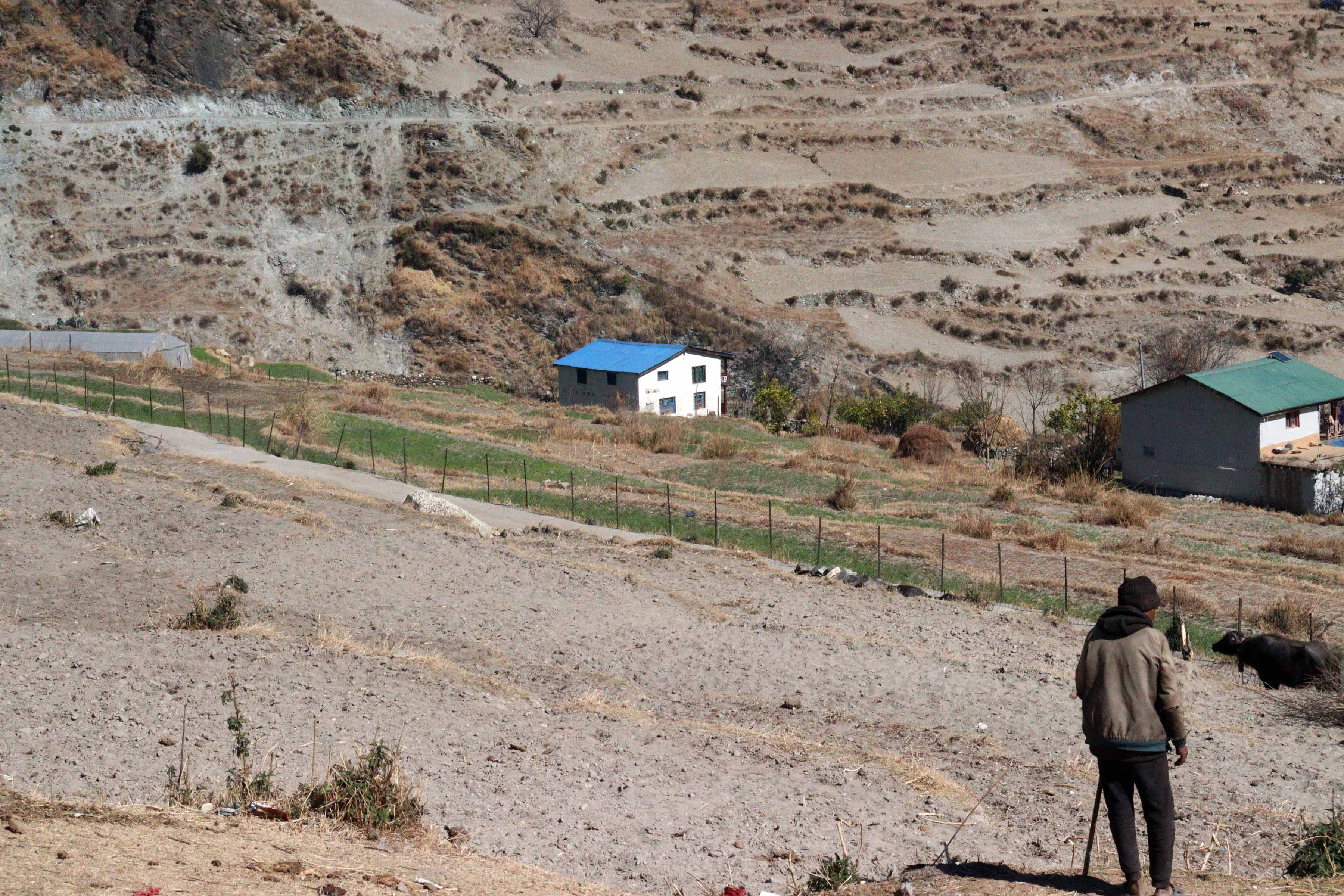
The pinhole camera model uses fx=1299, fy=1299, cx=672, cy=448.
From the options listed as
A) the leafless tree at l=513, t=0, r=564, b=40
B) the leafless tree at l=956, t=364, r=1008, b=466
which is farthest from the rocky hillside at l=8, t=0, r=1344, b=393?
the leafless tree at l=956, t=364, r=1008, b=466

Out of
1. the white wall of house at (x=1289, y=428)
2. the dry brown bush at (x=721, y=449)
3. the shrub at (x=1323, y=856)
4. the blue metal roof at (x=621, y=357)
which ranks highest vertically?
the blue metal roof at (x=621, y=357)

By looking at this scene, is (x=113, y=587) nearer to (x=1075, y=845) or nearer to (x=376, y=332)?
(x=1075, y=845)

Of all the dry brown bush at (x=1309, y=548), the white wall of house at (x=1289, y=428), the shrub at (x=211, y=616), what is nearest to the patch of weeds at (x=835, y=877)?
the shrub at (x=211, y=616)

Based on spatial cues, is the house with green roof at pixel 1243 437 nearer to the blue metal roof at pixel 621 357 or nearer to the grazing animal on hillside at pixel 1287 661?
the blue metal roof at pixel 621 357

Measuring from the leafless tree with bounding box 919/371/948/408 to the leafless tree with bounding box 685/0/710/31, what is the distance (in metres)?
54.3

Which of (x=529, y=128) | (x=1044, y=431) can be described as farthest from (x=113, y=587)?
(x=529, y=128)

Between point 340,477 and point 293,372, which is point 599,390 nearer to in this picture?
point 293,372

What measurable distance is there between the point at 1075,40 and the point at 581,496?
98911 millimetres

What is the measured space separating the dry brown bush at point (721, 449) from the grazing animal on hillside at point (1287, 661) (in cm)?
2850

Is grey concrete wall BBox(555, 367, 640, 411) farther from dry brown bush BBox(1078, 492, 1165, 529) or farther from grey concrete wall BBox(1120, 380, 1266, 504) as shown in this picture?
dry brown bush BBox(1078, 492, 1165, 529)

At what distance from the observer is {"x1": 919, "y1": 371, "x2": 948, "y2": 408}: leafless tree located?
2803 inches

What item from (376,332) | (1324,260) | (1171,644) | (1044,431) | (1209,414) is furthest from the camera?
(1324,260)

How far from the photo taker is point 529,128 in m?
94.8

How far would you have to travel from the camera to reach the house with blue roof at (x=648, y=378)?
211 feet
